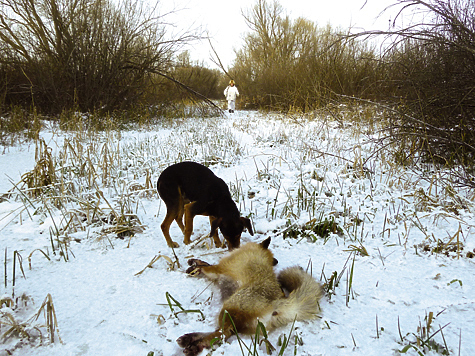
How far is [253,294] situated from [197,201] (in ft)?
3.50

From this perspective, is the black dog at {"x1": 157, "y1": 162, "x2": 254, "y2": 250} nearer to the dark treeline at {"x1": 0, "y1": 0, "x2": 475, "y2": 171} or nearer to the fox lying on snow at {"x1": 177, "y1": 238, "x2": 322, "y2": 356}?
the fox lying on snow at {"x1": 177, "y1": 238, "x2": 322, "y2": 356}

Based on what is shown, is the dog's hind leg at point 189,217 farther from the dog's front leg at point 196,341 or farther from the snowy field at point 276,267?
Answer: the dog's front leg at point 196,341

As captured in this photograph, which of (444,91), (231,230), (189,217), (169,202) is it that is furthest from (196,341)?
(444,91)

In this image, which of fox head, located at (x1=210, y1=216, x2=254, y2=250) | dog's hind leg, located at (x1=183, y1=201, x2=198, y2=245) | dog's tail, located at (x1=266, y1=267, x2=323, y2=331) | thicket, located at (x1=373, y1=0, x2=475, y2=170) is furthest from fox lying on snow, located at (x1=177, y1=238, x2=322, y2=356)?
thicket, located at (x1=373, y1=0, x2=475, y2=170)

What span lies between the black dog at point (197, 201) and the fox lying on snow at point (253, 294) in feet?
1.13

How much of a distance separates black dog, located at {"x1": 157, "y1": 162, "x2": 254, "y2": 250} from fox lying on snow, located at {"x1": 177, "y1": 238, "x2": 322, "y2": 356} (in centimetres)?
35

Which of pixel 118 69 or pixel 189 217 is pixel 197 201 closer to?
pixel 189 217

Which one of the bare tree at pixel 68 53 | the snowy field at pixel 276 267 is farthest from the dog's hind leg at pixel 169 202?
the bare tree at pixel 68 53

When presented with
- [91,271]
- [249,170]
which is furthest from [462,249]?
[249,170]

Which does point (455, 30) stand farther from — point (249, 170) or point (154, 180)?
point (154, 180)

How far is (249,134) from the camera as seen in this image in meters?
8.44

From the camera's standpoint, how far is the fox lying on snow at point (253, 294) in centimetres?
141

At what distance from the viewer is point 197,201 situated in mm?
2428

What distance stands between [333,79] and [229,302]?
11.0 m
